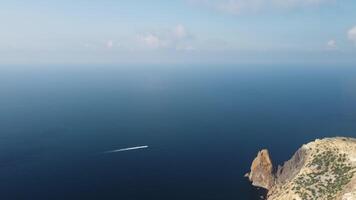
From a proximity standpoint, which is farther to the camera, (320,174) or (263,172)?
(263,172)

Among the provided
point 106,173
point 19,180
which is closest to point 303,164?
point 106,173

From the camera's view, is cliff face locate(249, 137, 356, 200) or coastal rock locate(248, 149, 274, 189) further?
coastal rock locate(248, 149, 274, 189)

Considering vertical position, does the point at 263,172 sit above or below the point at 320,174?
below

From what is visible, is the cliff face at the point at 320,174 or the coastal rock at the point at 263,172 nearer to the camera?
the cliff face at the point at 320,174

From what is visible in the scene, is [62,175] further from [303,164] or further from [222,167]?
[303,164]
